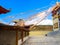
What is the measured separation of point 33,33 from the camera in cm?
3095

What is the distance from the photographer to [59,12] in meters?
28.2

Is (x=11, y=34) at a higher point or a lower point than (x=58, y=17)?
lower

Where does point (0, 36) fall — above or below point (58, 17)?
below

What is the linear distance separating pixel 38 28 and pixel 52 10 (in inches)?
174

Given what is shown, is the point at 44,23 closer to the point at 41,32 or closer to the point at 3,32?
the point at 41,32

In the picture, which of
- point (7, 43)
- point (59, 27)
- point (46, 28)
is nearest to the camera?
point (7, 43)

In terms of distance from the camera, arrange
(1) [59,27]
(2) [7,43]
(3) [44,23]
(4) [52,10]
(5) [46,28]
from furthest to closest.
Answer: (3) [44,23], (5) [46,28], (4) [52,10], (1) [59,27], (2) [7,43]

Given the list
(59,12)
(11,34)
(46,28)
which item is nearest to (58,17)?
(59,12)

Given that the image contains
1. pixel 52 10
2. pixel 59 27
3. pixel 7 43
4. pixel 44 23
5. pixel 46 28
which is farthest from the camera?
pixel 44 23

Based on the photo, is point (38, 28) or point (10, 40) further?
point (38, 28)

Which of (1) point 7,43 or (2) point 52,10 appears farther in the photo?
(2) point 52,10

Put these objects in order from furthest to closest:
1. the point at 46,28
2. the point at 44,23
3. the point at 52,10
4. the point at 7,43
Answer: the point at 44,23
the point at 46,28
the point at 52,10
the point at 7,43

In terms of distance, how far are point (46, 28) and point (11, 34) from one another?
76.7ft

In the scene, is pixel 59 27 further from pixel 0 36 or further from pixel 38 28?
pixel 0 36
